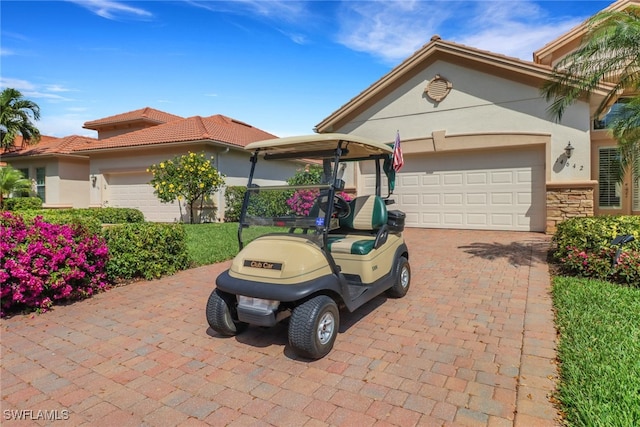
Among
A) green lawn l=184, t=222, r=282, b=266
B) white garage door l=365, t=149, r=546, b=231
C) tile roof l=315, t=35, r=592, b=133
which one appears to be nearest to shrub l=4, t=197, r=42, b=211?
green lawn l=184, t=222, r=282, b=266

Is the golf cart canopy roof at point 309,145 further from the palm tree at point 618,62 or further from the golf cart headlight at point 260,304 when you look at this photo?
the palm tree at point 618,62

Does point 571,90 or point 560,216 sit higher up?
point 571,90

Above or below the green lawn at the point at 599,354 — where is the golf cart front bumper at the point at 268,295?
above

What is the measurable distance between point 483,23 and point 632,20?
3.73 metres

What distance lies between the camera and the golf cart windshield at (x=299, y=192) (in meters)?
3.59

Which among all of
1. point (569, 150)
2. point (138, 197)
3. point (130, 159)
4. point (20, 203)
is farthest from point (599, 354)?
point (20, 203)

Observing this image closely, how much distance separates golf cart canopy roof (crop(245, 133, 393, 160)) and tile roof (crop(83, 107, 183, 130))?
→ 1775 cm

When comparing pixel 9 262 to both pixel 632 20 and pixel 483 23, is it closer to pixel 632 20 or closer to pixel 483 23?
pixel 632 20

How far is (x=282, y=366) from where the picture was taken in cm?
311

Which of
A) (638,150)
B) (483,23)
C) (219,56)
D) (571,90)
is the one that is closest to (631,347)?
(638,150)

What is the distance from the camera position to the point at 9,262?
4.23 m

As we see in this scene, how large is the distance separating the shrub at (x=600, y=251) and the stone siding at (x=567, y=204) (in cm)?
368

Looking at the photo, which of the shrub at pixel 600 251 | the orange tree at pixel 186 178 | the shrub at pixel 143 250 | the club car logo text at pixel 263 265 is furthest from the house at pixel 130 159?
the shrub at pixel 600 251

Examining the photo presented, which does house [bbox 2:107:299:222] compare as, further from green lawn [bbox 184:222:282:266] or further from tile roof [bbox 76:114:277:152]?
green lawn [bbox 184:222:282:266]
